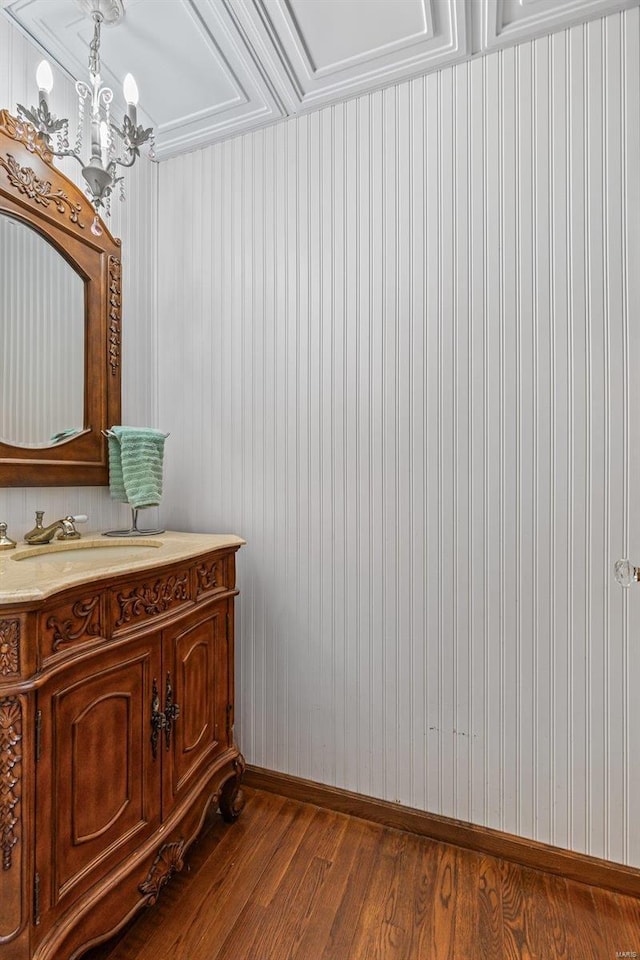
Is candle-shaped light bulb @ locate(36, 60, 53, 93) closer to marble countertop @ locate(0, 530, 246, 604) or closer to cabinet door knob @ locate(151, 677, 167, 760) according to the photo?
marble countertop @ locate(0, 530, 246, 604)

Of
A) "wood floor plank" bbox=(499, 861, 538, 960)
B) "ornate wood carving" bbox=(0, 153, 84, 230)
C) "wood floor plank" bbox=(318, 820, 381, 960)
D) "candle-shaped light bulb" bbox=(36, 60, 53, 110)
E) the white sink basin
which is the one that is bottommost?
"wood floor plank" bbox=(499, 861, 538, 960)

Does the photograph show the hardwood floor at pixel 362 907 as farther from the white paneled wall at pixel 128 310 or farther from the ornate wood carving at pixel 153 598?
the white paneled wall at pixel 128 310

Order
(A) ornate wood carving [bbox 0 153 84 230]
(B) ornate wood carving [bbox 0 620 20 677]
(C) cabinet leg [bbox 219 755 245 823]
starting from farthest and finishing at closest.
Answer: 1. (C) cabinet leg [bbox 219 755 245 823]
2. (A) ornate wood carving [bbox 0 153 84 230]
3. (B) ornate wood carving [bbox 0 620 20 677]

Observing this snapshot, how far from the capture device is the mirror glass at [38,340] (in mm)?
1432

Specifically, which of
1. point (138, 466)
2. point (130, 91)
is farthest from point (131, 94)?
point (138, 466)

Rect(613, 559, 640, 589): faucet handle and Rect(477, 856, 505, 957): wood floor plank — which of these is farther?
Rect(613, 559, 640, 589): faucet handle

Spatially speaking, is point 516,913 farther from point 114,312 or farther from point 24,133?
point 24,133

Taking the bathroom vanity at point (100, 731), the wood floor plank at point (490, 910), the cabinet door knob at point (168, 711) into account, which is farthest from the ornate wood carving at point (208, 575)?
the wood floor plank at point (490, 910)

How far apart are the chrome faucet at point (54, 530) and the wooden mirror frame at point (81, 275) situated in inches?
5.0

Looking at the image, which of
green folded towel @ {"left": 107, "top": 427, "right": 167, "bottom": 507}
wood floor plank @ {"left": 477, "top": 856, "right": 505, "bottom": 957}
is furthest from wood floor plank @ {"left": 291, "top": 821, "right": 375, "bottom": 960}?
green folded towel @ {"left": 107, "top": 427, "right": 167, "bottom": 507}

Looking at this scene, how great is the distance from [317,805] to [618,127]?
95.3 inches

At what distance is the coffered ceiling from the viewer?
140cm

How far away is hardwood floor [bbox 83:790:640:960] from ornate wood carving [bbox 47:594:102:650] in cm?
84

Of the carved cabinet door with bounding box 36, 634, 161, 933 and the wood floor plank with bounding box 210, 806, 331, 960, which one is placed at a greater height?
the carved cabinet door with bounding box 36, 634, 161, 933
